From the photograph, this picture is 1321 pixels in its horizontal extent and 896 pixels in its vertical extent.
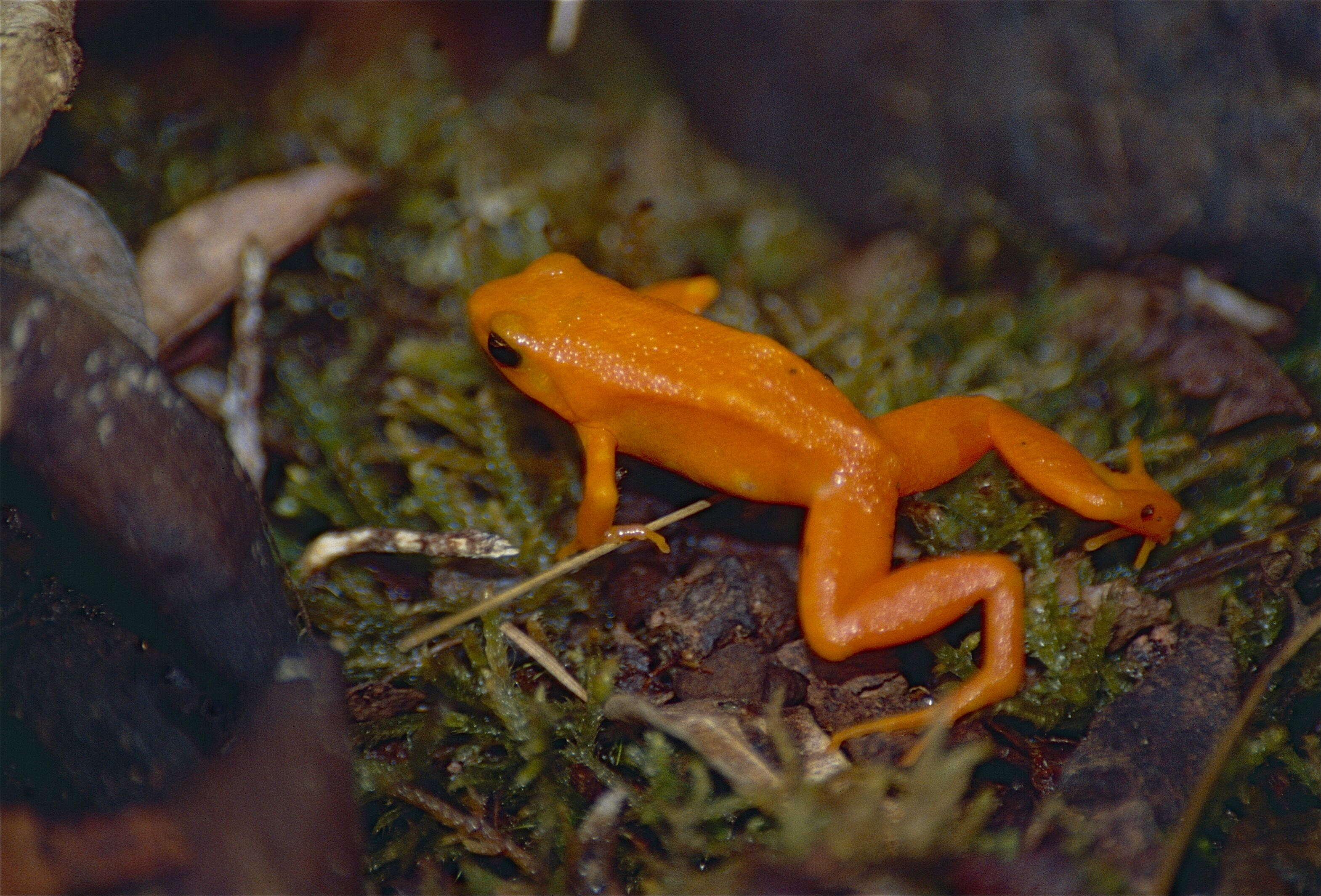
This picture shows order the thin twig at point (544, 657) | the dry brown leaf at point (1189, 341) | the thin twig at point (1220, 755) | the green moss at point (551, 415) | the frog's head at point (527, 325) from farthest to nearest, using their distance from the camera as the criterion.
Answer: the dry brown leaf at point (1189, 341) < the frog's head at point (527, 325) < the thin twig at point (544, 657) < the green moss at point (551, 415) < the thin twig at point (1220, 755)

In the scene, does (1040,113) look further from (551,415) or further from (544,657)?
(544,657)

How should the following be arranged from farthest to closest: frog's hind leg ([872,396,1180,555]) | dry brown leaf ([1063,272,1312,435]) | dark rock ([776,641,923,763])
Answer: dry brown leaf ([1063,272,1312,435]) < frog's hind leg ([872,396,1180,555]) < dark rock ([776,641,923,763])

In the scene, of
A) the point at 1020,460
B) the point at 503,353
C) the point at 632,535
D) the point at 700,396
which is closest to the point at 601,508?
the point at 632,535

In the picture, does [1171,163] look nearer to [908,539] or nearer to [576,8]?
[908,539]

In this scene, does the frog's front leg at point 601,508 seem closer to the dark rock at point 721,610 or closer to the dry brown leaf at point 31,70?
the dark rock at point 721,610

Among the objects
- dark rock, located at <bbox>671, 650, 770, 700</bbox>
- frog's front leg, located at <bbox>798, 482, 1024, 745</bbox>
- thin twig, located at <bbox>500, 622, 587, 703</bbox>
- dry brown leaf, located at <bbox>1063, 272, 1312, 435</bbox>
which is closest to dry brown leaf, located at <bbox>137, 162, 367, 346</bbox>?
thin twig, located at <bbox>500, 622, 587, 703</bbox>

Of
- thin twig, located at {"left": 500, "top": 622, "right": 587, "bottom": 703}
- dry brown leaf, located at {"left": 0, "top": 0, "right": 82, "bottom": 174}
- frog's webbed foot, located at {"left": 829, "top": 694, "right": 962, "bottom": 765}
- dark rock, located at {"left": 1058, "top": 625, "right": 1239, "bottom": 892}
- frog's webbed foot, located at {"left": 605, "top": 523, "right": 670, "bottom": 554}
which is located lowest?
thin twig, located at {"left": 500, "top": 622, "right": 587, "bottom": 703}

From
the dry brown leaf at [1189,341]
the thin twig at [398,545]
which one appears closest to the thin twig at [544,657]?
the thin twig at [398,545]

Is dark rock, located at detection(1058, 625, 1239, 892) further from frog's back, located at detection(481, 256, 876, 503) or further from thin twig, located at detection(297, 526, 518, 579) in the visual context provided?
thin twig, located at detection(297, 526, 518, 579)
